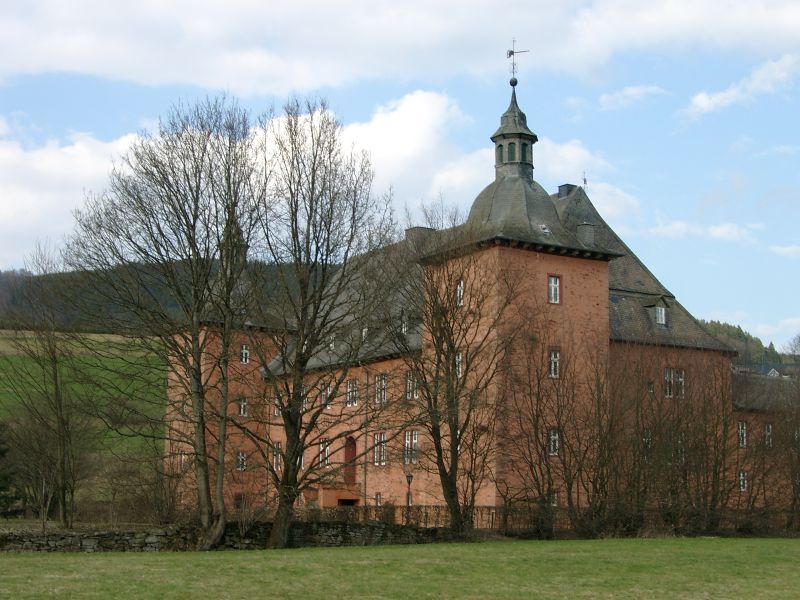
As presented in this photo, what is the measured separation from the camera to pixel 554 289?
A: 4175cm

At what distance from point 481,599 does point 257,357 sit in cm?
1610

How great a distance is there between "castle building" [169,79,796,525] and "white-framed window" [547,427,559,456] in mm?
77

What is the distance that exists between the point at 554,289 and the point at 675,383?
5949 mm

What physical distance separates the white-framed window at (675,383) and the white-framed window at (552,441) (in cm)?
503

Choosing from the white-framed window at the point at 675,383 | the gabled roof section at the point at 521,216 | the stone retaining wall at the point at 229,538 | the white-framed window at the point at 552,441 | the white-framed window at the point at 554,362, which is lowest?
the stone retaining wall at the point at 229,538

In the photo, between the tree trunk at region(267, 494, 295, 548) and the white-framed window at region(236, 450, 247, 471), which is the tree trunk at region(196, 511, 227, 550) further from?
the white-framed window at region(236, 450, 247, 471)

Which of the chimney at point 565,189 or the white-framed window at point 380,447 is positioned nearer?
the white-framed window at point 380,447

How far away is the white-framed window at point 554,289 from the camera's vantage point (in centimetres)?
4147

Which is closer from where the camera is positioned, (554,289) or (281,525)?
(281,525)

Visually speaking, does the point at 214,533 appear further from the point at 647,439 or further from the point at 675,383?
the point at 675,383

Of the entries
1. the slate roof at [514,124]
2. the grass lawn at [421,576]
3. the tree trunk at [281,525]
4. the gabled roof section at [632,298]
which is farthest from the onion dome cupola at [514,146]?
the grass lawn at [421,576]

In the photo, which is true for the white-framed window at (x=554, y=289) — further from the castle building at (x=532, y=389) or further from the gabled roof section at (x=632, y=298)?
the gabled roof section at (x=632, y=298)

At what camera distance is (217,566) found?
18016 mm

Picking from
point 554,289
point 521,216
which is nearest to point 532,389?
point 554,289
